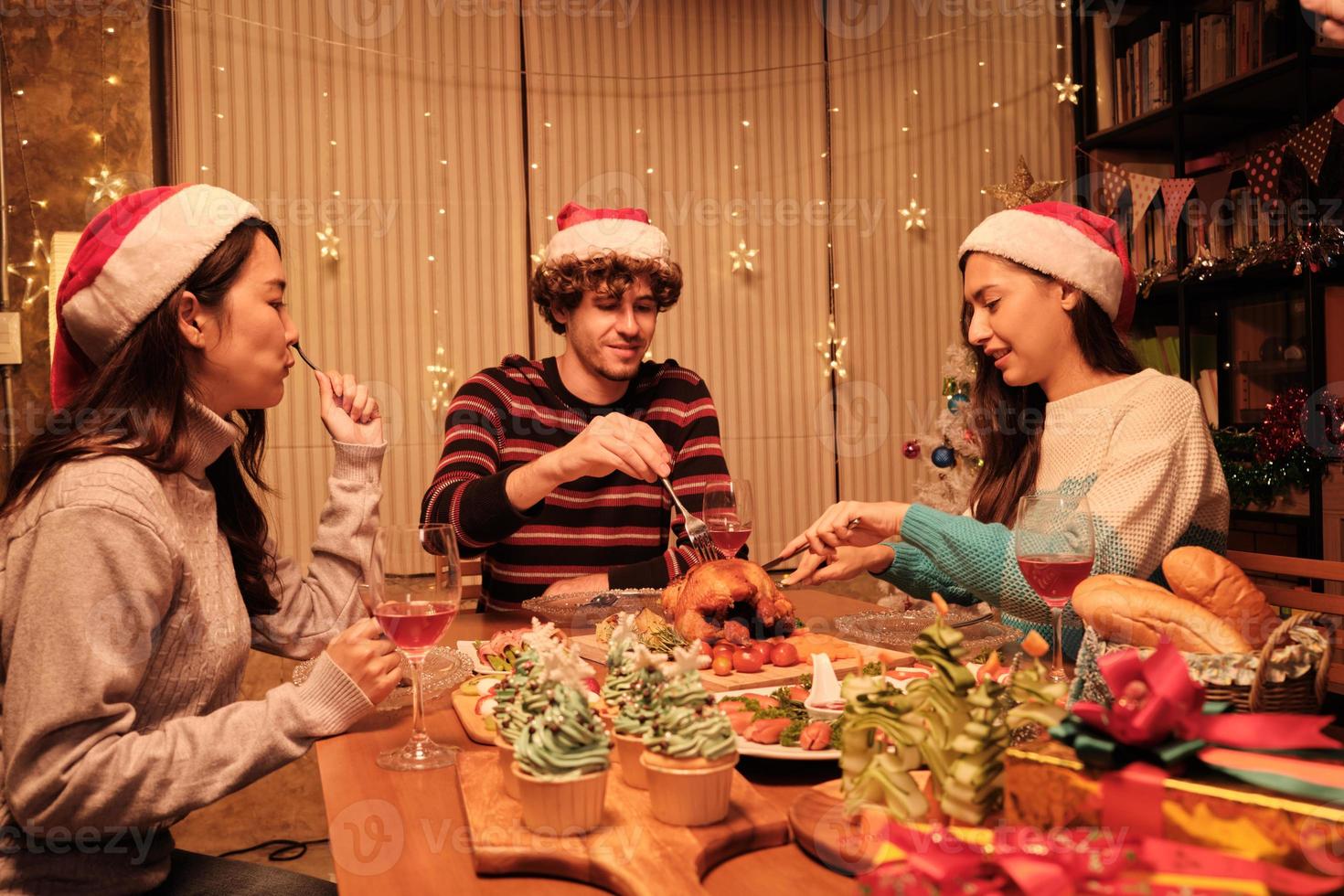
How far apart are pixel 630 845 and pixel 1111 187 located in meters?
4.36

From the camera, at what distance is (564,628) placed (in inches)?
72.3

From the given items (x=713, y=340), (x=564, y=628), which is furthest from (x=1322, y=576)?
(x=713, y=340)

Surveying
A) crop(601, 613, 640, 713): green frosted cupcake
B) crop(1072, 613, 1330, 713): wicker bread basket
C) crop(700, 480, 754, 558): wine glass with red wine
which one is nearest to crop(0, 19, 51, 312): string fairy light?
crop(700, 480, 754, 558): wine glass with red wine

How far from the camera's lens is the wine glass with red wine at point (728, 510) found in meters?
1.74

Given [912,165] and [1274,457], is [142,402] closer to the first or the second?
[1274,457]

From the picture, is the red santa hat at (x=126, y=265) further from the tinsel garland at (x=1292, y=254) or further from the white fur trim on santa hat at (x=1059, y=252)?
the tinsel garland at (x=1292, y=254)

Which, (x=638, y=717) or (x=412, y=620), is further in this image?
(x=412, y=620)

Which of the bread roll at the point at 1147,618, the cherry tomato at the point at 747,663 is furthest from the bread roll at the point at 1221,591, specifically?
the cherry tomato at the point at 747,663

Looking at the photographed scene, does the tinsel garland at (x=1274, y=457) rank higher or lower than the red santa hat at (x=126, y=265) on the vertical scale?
lower

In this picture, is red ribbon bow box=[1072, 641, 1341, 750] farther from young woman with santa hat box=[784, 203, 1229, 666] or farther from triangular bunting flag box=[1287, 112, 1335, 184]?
triangular bunting flag box=[1287, 112, 1335, 184]

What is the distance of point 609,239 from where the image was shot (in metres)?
2.56

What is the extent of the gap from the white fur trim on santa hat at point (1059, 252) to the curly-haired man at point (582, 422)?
80 centimetres

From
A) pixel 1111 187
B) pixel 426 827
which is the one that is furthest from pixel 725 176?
pixel 426 827

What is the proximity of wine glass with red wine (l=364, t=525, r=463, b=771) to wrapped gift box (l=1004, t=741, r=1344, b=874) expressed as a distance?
68 centimetres
